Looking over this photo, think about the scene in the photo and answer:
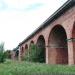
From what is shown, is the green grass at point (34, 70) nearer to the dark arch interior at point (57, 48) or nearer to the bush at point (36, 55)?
the dark arch interior at point (57, 48)

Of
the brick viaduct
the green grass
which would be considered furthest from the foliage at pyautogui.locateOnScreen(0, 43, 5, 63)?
the green grass

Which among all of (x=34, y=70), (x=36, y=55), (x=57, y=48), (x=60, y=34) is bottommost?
(x=34, y=70)

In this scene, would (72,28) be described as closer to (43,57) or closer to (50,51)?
(50,51)

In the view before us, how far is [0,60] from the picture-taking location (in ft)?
69.2

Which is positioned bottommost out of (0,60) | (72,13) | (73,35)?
(0,60)

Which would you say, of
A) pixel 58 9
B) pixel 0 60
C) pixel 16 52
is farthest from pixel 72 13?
pixel 16 52

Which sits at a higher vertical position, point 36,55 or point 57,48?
point 57,48

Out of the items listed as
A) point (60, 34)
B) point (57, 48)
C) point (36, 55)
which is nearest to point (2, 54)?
point (57, 48)

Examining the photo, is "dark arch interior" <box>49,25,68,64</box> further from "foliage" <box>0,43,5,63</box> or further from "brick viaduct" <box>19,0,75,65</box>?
"foliage" <box>0,43,5,63</box>

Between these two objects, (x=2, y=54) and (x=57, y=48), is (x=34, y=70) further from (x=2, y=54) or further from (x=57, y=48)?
(x=57, y=48)

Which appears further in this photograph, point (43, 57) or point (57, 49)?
point (43, 57)

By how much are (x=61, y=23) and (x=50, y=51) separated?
5.28m

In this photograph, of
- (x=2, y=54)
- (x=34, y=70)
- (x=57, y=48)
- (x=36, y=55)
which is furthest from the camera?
(x=36, y=55)

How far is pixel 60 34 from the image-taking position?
2461 centimetres
